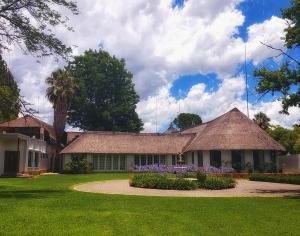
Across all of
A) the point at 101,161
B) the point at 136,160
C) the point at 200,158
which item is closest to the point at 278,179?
the point at 200,158

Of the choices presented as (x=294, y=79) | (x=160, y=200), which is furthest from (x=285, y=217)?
(x=294, y=79)

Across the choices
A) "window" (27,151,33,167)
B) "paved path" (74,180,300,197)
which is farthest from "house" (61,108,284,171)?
"paved path" (74,180,300,197)

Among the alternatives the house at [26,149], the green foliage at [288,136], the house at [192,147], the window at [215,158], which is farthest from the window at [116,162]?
the green foliage at [288,136]

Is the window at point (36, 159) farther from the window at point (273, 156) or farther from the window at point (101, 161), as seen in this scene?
the window at point (273, 156)

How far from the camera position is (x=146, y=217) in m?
13.2

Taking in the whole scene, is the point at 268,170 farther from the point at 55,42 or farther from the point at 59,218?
the point at 59,218

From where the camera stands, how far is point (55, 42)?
73.4 feet

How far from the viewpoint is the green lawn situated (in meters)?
11.1

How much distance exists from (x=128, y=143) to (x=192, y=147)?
939cm

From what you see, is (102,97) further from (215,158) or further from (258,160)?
(258,160)

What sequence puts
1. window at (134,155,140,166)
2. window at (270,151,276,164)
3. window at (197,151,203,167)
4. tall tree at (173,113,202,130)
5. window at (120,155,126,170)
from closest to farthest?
1. window at (270,151,276,164)
2. window at (197,151,203,167)
3. window at (120,155,126,170)
4. window at (134,155,140,166)
5. tall tree at (173,113,202,130)

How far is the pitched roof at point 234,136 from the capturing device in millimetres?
44844

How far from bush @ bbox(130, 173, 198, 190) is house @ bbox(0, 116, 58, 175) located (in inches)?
545

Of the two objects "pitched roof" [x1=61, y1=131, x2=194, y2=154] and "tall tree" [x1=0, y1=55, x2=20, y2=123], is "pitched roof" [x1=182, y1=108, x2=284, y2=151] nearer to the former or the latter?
"pitched roof" [x1=61, y1=131, x2=194, y2=154]
